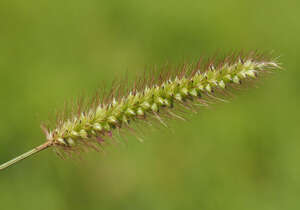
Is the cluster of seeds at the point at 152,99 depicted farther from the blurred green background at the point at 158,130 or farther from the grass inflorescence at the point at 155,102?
the blurred green background at the point at 158,130

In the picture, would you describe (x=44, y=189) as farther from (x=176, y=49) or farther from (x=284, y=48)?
(x=284, y=48)

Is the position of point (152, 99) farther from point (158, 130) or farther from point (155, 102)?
point (158, 130)

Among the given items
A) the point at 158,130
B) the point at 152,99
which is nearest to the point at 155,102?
the point at 152,99

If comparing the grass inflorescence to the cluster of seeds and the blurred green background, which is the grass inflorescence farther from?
the blurred green background

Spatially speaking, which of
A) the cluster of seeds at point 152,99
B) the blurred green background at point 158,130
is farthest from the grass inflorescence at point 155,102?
the blurred green background at point 158,130

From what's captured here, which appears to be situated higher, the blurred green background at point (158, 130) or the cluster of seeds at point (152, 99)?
the cluster of seeds at point (152, 99)
